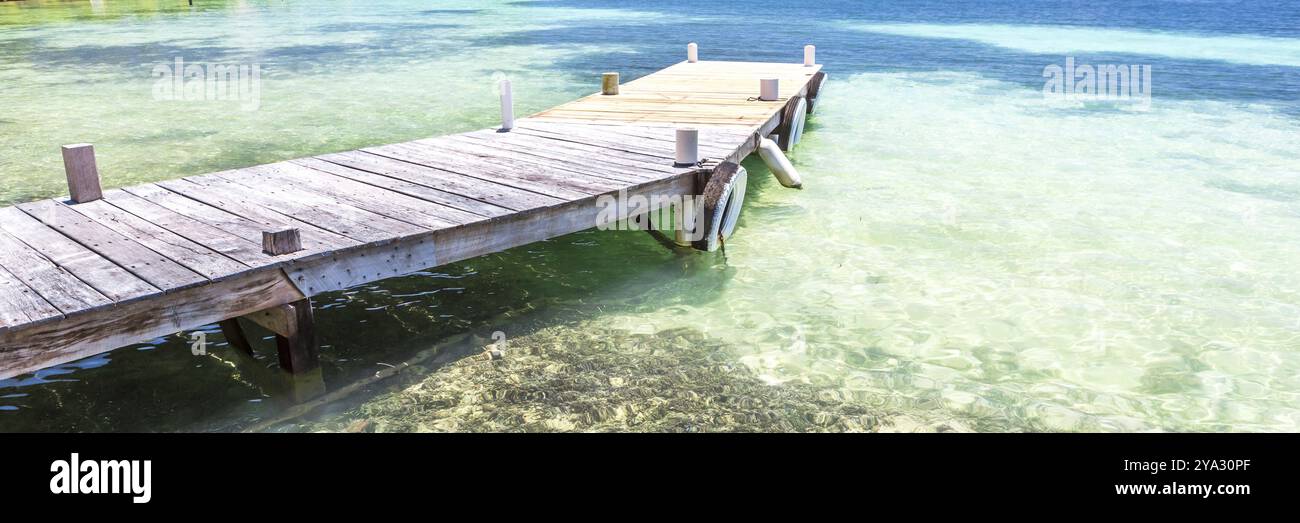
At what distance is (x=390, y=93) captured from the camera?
59.2 ft

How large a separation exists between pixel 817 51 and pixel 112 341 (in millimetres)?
26203

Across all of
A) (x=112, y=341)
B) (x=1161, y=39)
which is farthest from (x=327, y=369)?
(x=1161, y=39)

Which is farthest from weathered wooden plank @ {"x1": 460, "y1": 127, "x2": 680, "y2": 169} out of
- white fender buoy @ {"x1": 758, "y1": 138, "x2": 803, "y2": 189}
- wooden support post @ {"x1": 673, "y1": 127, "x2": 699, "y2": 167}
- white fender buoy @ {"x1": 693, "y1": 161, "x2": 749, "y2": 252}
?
white fender buoy @ {"x1": 758, "y1": 138, "x2": 803, "y2": 189}

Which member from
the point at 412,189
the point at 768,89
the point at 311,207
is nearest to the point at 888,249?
the point at 768,89

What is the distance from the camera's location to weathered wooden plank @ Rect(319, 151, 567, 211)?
6645mm

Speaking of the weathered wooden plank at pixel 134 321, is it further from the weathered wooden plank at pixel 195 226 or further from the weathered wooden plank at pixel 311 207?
the weathered wooden plank at pixel 311 207

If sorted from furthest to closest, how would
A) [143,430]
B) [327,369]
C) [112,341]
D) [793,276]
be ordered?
[793,276]
[327,369]
[143,430]
[112,341]

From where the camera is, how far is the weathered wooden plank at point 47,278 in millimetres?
4508

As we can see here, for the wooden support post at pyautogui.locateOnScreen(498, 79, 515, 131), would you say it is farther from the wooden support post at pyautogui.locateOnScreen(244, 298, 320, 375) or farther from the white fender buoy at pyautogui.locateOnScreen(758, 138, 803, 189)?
the wooden support post at pyautogui.locateOnScreen(244, 298, 320, 375)

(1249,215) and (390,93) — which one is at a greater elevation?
(390,93)

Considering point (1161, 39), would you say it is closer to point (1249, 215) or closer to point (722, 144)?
point (1249, 215)

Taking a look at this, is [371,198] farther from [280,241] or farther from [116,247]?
[116,247]

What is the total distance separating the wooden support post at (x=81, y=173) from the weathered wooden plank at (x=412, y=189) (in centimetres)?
159

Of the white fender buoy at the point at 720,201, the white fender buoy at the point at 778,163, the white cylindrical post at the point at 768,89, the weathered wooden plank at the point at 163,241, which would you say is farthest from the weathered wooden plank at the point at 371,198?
the white cylindrical post at the point at 768,89
